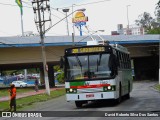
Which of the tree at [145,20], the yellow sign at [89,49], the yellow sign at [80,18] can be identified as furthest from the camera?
the tree at [145,20]

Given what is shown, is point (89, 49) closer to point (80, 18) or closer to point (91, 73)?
point (91, 73)

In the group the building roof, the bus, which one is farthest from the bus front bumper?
the building roof

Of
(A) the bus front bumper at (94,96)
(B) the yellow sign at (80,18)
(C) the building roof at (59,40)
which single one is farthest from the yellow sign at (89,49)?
(B) the yellow sign at (80,18)

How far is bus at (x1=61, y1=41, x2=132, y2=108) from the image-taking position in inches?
909

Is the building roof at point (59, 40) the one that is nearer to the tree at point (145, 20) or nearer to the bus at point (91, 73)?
the bus at point (91, 73)

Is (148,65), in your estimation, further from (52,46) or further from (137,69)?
(52,46)

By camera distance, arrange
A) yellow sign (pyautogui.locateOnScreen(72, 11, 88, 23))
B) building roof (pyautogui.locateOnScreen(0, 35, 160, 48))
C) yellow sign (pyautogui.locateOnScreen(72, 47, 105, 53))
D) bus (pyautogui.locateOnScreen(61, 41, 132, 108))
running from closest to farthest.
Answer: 1. bus (pyautogui.locateOnScreen(61, 41, 132, 108))
2. yellow sign (pyautogui.locateOnScreen(72, 47, 105, 53))
3. building roof (pyautogui.locateOnScreen(0, 35, 160, 48))
4. yellow sign (pyautogui.locateOnScreen(72, 11, 88, 23))

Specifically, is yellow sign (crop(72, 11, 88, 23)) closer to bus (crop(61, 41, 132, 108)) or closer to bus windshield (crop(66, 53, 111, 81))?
bus (crop(61, 41, 132, 108))

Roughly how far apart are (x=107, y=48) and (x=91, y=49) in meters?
0.81

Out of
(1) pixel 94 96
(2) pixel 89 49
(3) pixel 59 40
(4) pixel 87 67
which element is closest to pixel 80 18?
(3) pixel 59 40

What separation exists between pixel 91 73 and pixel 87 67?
359 mm

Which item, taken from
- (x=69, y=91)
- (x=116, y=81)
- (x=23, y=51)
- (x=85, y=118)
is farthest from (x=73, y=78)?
(x=23, y=51)

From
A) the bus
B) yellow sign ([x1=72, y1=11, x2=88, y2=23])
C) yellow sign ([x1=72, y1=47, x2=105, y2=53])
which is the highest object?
yellow sign ([x1=72, y1=11, x2=88, y2=23])

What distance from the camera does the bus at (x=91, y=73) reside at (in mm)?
23078
